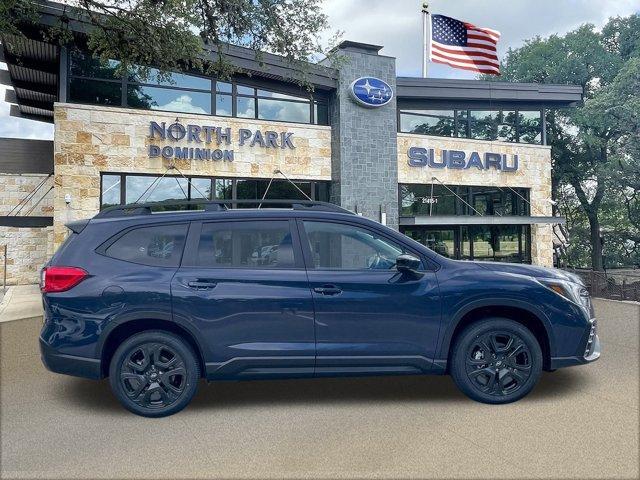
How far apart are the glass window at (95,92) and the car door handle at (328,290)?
11450mm

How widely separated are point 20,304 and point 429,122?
13.8m

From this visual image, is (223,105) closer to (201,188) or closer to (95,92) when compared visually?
(201,188)

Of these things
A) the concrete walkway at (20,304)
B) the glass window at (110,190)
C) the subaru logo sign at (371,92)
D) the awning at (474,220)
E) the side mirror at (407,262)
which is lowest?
the concrete walkway at (20,304)

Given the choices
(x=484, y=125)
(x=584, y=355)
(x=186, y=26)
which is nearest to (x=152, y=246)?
(x=584, y=355)

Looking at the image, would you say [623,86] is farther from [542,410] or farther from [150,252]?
[150,252]

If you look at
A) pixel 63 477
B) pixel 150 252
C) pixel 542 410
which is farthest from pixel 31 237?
pixel 542 410

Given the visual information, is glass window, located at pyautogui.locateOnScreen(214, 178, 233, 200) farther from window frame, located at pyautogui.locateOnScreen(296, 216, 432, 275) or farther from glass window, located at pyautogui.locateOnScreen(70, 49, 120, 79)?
window frame, located at pyautogui.locateOnScreen(296, 216, 432, 275)

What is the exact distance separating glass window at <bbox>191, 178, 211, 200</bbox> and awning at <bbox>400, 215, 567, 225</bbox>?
6.37 metres

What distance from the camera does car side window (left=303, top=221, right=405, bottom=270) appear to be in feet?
15.6

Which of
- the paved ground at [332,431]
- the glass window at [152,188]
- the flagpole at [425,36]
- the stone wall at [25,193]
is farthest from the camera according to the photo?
the flagpole at [425,36]

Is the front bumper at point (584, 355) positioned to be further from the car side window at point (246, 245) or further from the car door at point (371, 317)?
Answer: the car side window at point (246, 245)

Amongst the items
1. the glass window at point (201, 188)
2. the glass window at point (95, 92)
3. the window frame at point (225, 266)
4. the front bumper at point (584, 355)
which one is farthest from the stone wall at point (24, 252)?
the front bumper at point (584, 355)

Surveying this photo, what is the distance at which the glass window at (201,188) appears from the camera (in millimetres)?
14789

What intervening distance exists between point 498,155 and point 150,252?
1707 cm
